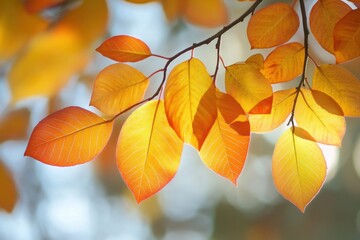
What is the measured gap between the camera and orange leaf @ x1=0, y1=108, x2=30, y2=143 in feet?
2.17

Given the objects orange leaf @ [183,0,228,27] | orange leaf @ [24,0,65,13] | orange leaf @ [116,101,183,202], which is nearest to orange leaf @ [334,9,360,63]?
orange leaf @ [116,101,183,202]

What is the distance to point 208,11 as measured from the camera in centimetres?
61

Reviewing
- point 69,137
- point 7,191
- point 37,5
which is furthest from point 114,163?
point 69,137

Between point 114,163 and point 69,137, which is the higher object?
point 69,137

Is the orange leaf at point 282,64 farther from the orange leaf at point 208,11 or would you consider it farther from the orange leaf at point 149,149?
the orange leaf at point 208,11

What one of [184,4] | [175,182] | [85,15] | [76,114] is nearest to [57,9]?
[85,15]

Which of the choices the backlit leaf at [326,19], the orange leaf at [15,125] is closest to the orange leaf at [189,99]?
the backlit leaf at [326,19]

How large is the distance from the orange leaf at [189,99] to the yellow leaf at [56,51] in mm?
332

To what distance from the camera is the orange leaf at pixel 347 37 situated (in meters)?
0.32

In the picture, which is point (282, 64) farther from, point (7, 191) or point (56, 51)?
point (7, 191)

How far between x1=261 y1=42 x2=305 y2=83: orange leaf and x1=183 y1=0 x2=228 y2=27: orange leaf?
27cm

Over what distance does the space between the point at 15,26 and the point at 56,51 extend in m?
0.06

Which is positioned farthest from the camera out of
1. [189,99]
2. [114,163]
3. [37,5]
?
[114,163]

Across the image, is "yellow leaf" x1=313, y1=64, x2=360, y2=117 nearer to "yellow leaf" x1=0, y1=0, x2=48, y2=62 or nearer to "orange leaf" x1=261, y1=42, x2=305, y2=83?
"orange leaf" x1=261, y1=42, x2=305, y2=83
